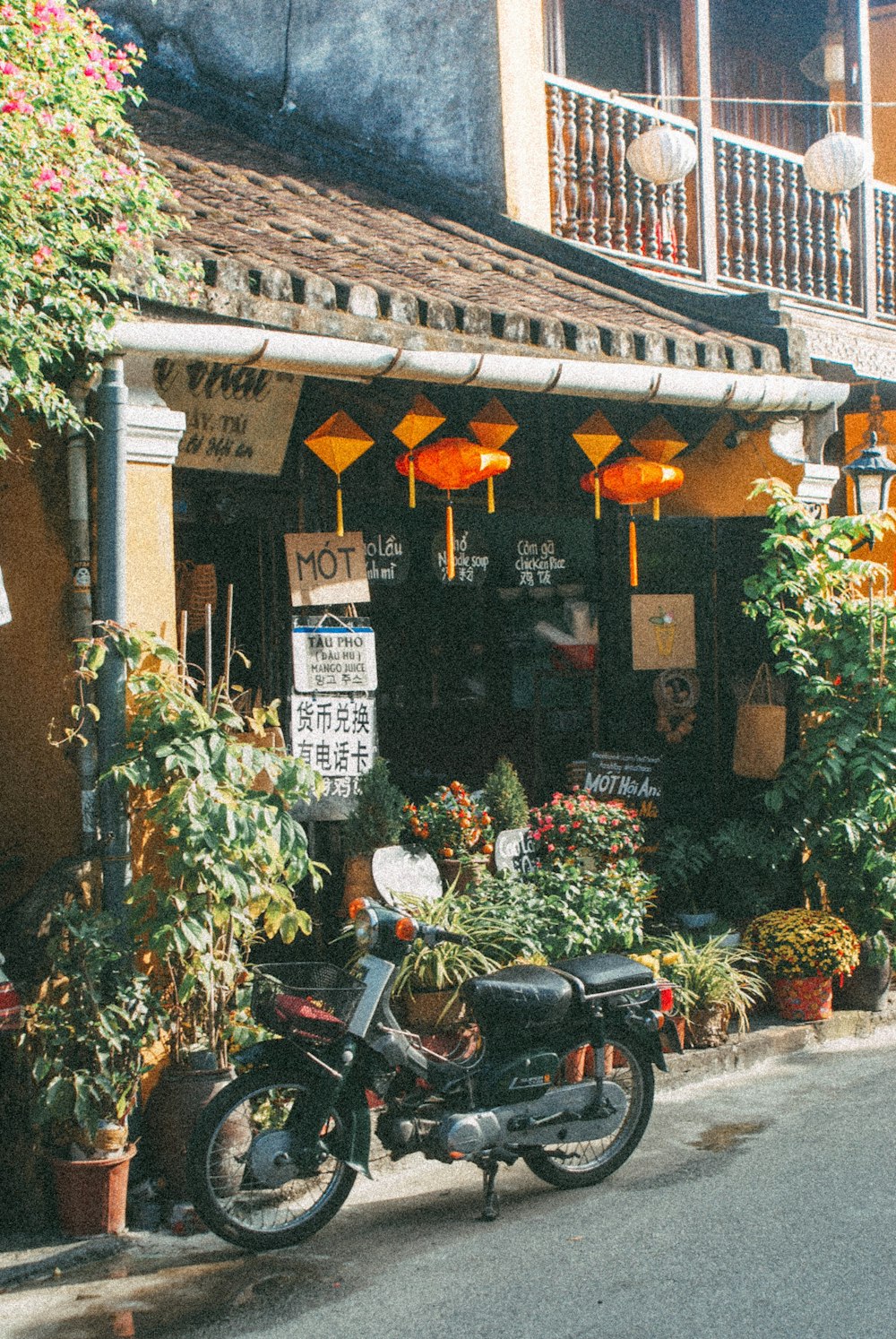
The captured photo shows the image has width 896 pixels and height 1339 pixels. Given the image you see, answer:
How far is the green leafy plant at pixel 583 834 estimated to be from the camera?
8227 millimetres

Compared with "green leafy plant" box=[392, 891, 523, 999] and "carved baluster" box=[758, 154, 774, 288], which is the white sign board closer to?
"green leafy plant" box=[392, 891, 523, 999]

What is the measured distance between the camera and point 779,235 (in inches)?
478

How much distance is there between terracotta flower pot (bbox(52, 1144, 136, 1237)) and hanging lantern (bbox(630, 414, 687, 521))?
554 centimetres

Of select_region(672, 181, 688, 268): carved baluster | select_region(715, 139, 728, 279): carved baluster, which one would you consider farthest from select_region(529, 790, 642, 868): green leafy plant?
select_region(715, 139, 728, 279): carved baluster

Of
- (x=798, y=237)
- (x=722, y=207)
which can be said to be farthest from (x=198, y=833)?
(x=798, y=237)

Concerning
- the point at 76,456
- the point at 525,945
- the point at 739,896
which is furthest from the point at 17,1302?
the point at 739,896

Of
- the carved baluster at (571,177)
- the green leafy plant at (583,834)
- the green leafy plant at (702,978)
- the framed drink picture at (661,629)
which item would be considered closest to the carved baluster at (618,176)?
the carved baluster at (571,177)

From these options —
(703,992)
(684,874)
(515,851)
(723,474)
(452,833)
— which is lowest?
(703,992)

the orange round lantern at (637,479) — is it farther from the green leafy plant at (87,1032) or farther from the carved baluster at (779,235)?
the green leafy plant at (87,1032)

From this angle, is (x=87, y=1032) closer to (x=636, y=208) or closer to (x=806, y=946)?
(x=806, y=946)

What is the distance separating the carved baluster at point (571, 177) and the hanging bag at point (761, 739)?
13.0 ft

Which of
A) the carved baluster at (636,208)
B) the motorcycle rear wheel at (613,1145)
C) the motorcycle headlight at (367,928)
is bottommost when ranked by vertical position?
the motorcycle rear wheel at (613,1145)

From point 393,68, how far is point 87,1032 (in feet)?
25.7

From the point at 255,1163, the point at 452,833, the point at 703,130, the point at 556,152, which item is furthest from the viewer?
the point at 703,130
